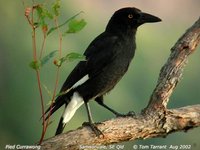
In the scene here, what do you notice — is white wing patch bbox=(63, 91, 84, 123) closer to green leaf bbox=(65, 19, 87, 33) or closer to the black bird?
the black bird

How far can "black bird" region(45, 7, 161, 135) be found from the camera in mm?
2400

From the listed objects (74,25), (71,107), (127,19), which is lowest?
(71,107)

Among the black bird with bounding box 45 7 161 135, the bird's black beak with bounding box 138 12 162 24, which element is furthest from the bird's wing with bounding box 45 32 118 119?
the bird's black beak with bounding box 138 12 162 24

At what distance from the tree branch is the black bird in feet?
0.93

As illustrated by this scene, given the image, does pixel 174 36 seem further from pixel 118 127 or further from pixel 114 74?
pixel 118 127

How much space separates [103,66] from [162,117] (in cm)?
45

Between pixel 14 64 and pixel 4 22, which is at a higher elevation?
pixel 4 22

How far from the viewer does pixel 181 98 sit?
2.90 meters

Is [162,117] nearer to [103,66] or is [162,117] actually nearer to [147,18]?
[103,66]

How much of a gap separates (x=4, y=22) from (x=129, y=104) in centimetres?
85

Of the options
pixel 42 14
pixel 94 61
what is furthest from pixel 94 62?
pixel 42 14

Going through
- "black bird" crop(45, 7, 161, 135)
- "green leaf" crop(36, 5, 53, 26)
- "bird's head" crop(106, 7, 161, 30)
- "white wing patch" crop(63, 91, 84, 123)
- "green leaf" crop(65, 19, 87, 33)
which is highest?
"green leaf" crop(36, 5, 53, 26)

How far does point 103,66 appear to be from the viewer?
7.96 ft

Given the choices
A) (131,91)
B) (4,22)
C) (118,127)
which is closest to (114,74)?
(118,127)
